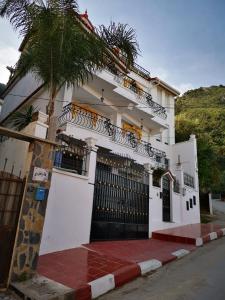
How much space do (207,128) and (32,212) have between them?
35145 mm

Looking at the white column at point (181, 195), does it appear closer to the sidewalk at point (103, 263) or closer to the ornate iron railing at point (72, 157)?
the sidewalk at point (103, 263)

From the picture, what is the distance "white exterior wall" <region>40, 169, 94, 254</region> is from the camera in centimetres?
642

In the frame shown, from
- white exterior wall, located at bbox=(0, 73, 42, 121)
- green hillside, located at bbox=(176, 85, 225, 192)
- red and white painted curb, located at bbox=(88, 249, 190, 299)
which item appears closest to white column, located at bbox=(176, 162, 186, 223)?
green hillside, located at bbox=(176, 85, 225, 192)

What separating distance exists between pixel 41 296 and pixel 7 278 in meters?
0.96

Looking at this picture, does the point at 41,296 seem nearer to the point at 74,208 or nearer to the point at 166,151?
the point at 74,208

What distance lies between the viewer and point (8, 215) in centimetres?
455

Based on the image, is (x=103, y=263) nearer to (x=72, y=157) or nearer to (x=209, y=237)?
Answer: (x=72, y=157)

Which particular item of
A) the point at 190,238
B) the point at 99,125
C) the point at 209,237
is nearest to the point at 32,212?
the point at 190,238

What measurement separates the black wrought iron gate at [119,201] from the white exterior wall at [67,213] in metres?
0.58

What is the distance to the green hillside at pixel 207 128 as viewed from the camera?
2008 cm

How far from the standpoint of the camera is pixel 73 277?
4652 mm

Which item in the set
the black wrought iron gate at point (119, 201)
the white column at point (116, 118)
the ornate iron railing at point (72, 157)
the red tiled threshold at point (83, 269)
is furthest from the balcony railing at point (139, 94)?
the red tiled threshold at point (83, 269)

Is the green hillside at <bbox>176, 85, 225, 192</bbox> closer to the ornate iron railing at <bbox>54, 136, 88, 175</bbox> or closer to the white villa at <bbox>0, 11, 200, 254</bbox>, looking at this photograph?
the white villa at <bbox>0, 11, 200, 254</bbox>

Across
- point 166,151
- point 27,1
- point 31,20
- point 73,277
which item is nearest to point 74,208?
point 73,277
